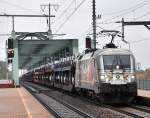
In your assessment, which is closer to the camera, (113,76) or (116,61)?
(113,76)

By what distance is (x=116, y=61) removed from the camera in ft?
89.1

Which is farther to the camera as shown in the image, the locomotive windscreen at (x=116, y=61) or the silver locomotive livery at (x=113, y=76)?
the locomotive windscreen at (x=116, y=61)

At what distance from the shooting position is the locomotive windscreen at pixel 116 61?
26922 millimetres

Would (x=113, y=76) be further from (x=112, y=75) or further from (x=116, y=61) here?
(x=116, y=61)

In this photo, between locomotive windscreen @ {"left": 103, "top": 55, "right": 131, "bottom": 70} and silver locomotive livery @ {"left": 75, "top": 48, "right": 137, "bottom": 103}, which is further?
locomotive windscreen @ {"left": 103, "top": 55, "right": 131, "bottom": 70}

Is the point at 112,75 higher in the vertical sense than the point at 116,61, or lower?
lower

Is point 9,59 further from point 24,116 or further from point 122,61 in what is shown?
point 24,116

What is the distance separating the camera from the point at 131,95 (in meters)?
26.5

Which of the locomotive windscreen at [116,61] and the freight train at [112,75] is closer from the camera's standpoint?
the freight train at [112,75]

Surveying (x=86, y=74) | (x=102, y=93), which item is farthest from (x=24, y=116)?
(x=86, y=74)

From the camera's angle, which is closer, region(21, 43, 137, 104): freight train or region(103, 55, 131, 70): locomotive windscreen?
region(21, 43, 137, 104): freight train

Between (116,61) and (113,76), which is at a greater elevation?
(116,61)

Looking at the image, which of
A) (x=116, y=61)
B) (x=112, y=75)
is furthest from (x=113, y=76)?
(x=116, y=61)

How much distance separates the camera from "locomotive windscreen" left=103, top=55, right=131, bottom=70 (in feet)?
88.3
